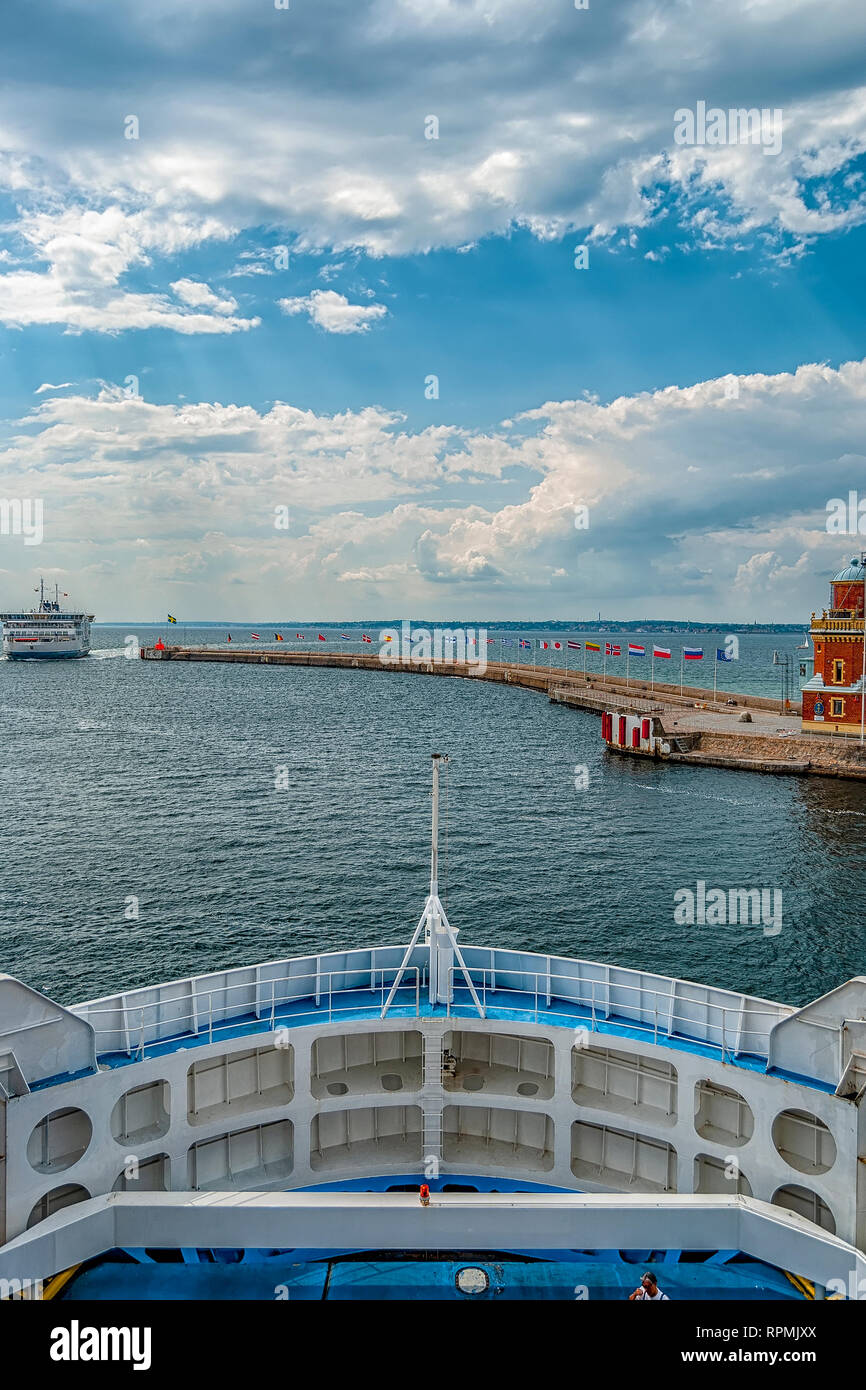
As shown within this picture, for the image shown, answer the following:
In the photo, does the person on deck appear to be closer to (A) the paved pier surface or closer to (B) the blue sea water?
(B) the blue sea water

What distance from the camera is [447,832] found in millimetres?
52250

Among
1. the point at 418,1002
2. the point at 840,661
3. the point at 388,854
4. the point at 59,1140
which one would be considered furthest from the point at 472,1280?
the point at 840,661

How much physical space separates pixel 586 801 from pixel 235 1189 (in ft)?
161

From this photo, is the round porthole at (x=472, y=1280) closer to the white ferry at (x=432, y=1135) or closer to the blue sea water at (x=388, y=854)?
the white ferry at (x=432, y=1135)

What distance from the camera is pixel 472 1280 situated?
1211cm

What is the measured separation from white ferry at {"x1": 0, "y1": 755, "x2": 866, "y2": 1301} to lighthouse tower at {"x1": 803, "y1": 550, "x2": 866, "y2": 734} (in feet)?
213

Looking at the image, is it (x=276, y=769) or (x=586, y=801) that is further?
(x=276, y=769)

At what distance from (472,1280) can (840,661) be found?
70.6m

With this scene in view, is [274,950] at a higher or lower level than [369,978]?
lower

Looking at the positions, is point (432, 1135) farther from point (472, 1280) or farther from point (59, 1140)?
point (59, 1140)
